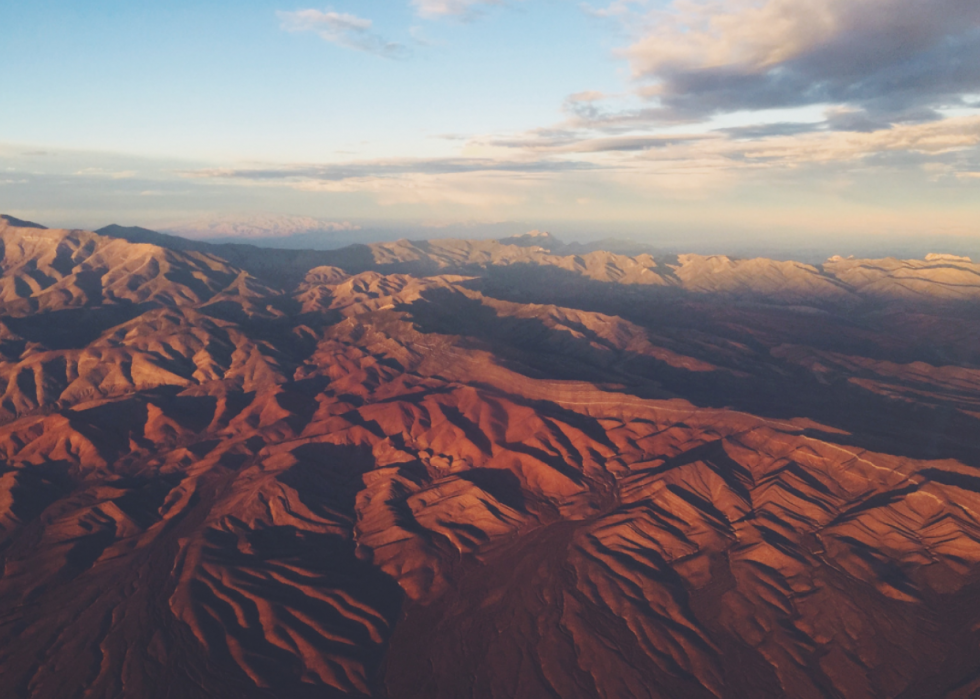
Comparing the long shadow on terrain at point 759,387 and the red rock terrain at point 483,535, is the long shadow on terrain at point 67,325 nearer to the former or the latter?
the red rock terrain at point 483,535

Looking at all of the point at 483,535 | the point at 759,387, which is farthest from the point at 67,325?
the point at 759,387

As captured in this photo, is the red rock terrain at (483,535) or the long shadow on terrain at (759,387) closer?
the red rock terrain at (483,535)

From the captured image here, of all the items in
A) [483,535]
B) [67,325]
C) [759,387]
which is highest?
[67,325]

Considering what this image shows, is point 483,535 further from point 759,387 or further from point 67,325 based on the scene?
point 67,325

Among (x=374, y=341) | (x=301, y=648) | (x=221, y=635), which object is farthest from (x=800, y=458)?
(x=374, y=341)

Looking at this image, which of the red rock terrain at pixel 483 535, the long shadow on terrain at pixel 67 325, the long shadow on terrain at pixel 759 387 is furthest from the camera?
the long shadow on terrain at pixel 67 325

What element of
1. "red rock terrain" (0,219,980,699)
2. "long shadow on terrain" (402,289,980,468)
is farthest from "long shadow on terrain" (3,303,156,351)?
"long shadow on terrain" (402,289,980,468)

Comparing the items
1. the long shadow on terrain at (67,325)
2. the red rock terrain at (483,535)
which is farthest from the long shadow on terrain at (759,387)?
the long shadow on terrain at (67,325)

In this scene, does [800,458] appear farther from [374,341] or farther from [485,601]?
[374,341]
